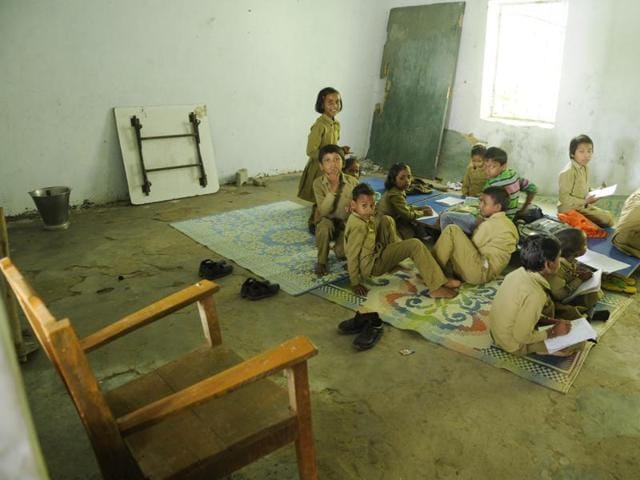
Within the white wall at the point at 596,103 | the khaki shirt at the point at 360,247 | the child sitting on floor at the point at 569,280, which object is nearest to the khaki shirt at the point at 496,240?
the child sitting on floor at the point at 569,280

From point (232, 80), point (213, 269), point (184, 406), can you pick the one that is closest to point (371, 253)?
point (213, 269)

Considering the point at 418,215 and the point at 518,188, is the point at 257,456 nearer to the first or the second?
the point at 418,215

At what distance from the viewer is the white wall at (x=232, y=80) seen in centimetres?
452

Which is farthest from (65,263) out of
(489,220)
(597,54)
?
(597,54)

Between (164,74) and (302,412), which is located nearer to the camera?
(302,412)

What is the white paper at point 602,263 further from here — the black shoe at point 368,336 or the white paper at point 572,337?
the black shoe at point 368,336

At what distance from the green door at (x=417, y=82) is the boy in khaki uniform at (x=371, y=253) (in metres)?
3.70

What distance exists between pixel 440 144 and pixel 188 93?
137 inches

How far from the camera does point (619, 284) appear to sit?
10.9 feet

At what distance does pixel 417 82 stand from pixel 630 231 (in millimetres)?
3893

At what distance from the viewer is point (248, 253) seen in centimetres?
392

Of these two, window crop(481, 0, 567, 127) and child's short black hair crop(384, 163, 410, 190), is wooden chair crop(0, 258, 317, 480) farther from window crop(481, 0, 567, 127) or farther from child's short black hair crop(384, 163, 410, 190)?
window crop(481, 0, 567, 127)

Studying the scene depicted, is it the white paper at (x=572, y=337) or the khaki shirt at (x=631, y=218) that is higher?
the khaki shirt at (x=631, y=218)

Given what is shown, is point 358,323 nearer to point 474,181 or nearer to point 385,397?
point 385,397
